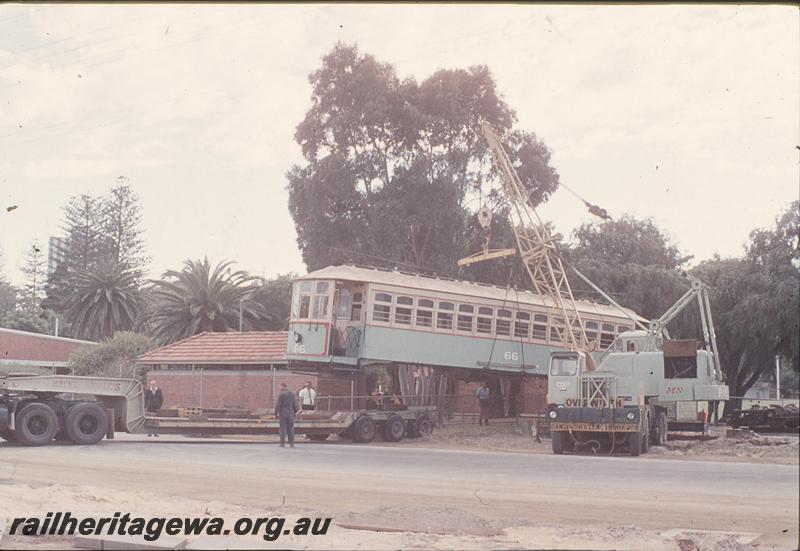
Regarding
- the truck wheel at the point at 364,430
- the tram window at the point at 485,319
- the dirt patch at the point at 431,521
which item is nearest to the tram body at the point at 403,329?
the tram window at the point at 485,319

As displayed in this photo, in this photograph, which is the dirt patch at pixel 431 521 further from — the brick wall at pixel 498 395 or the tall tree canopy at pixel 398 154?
the brick wall at pixel 498 395

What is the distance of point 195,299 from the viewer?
12883 millimetres

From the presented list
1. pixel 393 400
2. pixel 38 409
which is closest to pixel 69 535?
pixel 38 409

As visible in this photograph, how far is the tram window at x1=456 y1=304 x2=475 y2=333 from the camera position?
875 inches

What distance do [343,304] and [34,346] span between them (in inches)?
341

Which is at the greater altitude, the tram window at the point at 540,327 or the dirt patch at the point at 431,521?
the tram window at the point at 540,327

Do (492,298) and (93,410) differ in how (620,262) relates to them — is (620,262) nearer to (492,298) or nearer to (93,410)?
(492,298)

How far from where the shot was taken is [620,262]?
12555mm

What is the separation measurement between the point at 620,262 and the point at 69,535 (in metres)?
7.05

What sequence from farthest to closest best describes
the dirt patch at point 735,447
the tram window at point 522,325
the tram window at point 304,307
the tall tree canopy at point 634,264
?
the tram window at point 304,307
the tram window at point 522,325
the tall tree canopy at point 634,264
the dirt patch at point 735,447

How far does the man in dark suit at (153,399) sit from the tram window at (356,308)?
4.92m

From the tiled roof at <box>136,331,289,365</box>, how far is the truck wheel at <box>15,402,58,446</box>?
9.81 feet

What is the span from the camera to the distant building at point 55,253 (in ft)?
43.1

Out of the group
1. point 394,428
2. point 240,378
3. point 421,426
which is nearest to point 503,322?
point 421,426
